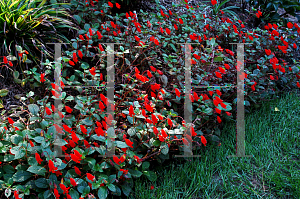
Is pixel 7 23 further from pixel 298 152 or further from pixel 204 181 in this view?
pixel 298 152

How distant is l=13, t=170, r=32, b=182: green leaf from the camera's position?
1.52 m

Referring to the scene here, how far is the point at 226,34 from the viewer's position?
10.2ft

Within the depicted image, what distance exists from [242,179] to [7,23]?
251cm

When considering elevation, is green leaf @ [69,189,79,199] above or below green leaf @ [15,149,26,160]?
below

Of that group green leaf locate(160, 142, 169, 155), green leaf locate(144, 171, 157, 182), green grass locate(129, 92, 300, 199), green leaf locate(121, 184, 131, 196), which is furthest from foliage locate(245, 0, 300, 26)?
green leaf locate(121, 184, 131, 196)

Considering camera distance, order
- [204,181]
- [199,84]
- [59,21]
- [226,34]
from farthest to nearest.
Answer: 1. [226,34]
2. [59,21]
3. [199,84]
4. [204,181]

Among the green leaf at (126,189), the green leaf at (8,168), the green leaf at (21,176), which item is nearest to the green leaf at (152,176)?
the green leaf at (126,189)

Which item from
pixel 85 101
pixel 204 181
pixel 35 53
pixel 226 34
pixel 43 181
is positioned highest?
pixel 226 34

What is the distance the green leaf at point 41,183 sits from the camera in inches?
59.7

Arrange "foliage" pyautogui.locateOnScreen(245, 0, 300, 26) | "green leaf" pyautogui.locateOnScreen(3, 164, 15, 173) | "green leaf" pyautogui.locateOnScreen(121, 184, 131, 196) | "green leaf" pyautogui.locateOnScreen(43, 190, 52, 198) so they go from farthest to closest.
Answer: "foliage" pyautogui.locateOnScreen(245, 0, 300, 26) → "green leaf" pyautogui.locateOnScreen(121, 184, 131, 196) → "green leaf" pyautogui.locateOnScreen(3, 164, 15, 173) → "green leaf" pyautogui.locateOnScreen(43, 190, 52, 198)

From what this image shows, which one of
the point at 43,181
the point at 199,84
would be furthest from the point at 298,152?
the point at 43,181

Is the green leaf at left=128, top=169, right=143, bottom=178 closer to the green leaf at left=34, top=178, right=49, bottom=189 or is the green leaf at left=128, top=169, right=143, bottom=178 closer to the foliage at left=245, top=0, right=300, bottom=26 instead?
the green leaf at left=34, top=178, right=49, bottom=189

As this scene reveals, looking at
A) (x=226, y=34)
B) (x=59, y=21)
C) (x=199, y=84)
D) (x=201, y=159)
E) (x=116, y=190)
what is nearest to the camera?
(x=116, y=190)

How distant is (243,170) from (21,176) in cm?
157
